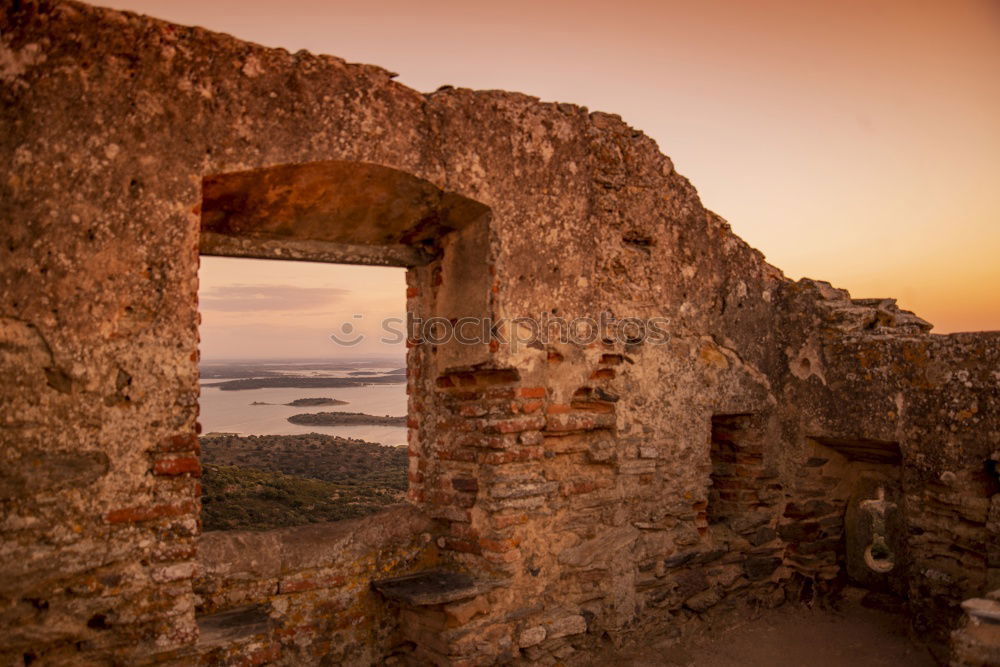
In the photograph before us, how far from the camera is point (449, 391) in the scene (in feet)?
13.4

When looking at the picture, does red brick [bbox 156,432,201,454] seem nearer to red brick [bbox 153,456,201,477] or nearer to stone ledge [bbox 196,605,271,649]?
red brick [bbox 153,456,201,477]

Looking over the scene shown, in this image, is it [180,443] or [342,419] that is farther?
[342,419]

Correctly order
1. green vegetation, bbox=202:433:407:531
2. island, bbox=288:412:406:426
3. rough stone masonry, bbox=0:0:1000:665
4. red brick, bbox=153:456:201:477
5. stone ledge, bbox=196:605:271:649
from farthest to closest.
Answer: island, bbox=288:412:406:426
green vegetation, bbox=202:433:407:531
stone ledge, bbox=196:605:271:649
red brick, bbox=153:456:201:477
rough stone masonry, bbox=0:0:1000:665

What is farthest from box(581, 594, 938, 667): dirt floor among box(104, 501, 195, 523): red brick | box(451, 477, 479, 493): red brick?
box(104, 501, 195, 523): red brick

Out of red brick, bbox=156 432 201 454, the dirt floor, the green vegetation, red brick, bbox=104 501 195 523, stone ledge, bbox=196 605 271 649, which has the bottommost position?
the dirt floor

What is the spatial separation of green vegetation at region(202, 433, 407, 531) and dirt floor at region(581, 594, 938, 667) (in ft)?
6.43

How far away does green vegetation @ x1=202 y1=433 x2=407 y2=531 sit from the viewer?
4777 millimetres

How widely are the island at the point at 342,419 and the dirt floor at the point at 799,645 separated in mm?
7200

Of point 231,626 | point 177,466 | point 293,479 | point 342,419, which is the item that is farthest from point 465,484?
point 342,419

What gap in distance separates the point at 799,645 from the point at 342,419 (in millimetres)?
8425

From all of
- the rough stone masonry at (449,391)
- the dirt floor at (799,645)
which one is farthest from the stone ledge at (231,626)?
the dirt floor at (799,645)

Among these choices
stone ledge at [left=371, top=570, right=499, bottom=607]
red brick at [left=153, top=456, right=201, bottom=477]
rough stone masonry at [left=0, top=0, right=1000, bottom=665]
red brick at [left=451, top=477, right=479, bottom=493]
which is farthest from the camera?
red brick at [left=451, top=477, right=479, bottom=493]

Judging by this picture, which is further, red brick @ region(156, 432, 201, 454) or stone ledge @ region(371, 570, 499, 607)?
stone ledge @ region(371, 570, 499, 607)

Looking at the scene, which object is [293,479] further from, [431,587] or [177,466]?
[177,466]
